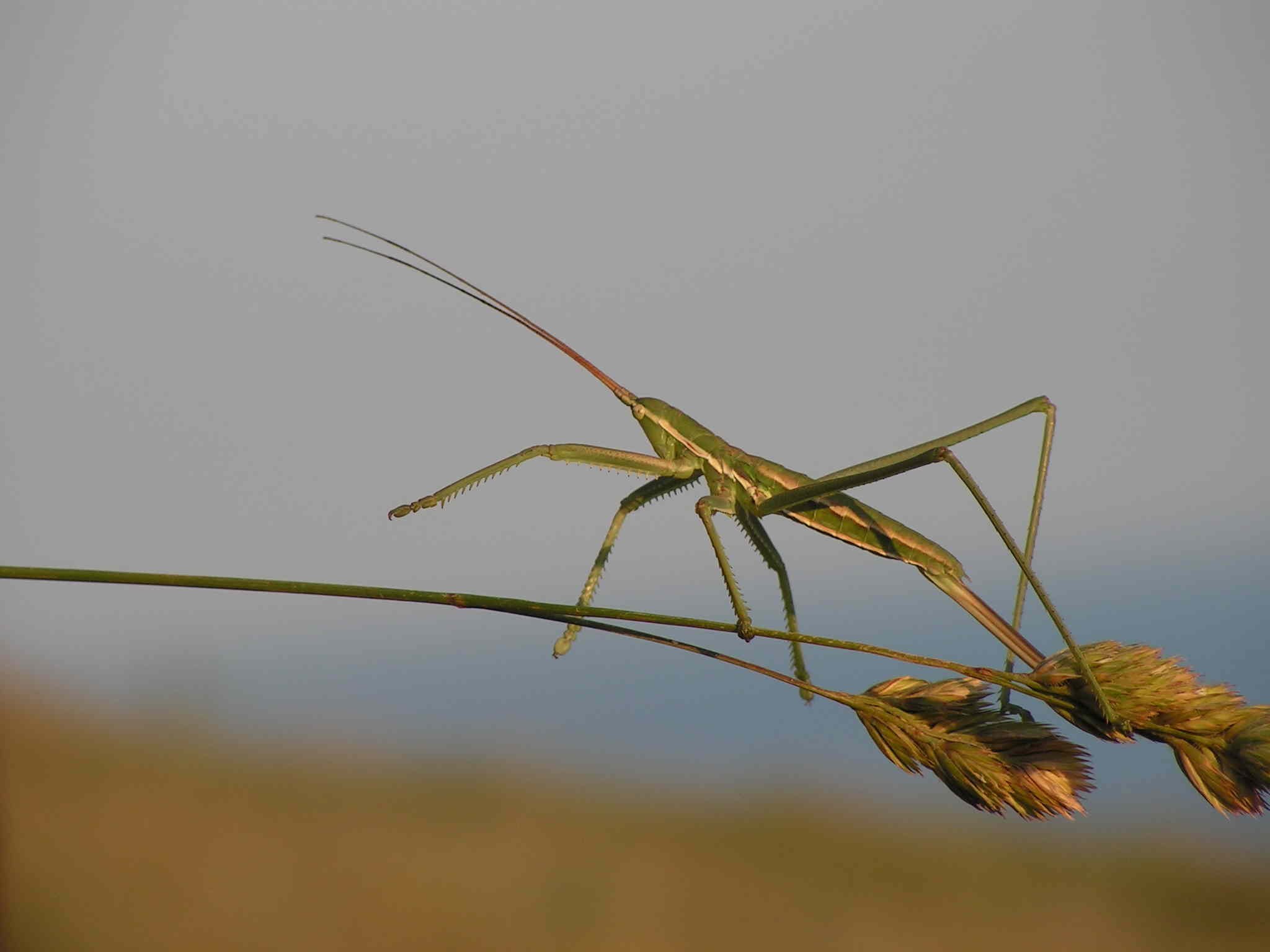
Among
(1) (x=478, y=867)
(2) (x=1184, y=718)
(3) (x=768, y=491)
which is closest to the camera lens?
(2) (x=1184, y=718)

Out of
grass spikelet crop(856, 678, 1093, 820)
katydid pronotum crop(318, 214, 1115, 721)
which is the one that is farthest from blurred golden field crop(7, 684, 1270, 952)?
grass spikelet crop(856, 678, 1093, 820)

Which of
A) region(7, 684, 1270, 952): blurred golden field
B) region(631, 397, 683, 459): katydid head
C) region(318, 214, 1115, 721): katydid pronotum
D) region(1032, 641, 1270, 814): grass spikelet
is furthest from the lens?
region(7, 684, 1270, 952): blurred golden field

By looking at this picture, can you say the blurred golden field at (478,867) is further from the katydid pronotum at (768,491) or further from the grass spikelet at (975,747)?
the grass spikelet at (975,747)

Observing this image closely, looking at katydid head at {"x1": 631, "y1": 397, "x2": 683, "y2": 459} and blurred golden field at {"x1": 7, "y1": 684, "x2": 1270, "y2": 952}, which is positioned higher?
katydid head at {"x1": 631, "y1": 397, "x2": 683, "y2": 459}

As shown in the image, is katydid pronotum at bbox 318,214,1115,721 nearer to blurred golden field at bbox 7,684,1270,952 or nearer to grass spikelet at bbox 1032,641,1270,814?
grass spikelet at bbox 1032,641,1270,814

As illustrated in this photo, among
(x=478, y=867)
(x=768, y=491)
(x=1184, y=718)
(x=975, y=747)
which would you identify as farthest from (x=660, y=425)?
(x=478, y=867)

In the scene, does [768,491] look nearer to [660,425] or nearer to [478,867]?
[660,425]

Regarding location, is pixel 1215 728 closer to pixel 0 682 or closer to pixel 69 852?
pixel 69 852

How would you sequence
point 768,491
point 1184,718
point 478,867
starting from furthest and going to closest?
1. point 478,867
2. point 768,491
3. point 1184,718
